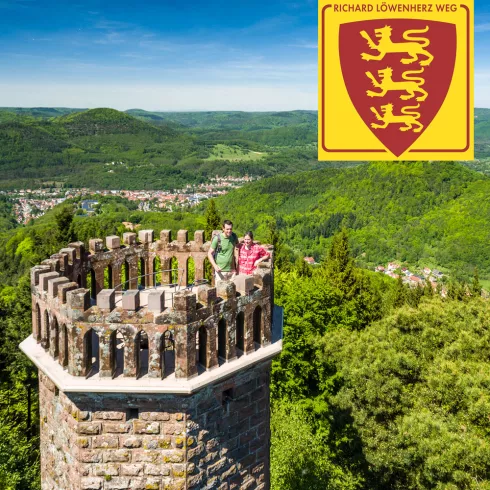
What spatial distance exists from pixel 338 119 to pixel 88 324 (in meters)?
8.99

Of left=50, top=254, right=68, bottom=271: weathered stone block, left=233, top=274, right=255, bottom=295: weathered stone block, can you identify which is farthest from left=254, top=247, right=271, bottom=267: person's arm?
left=50, top=254, right=68, bottom=271: weathered stone block

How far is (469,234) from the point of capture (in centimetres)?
9762

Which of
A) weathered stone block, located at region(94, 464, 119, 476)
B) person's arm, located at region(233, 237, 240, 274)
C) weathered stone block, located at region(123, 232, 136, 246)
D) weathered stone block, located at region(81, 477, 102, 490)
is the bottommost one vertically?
weathered stone block, located at region(81, 477, 102, 490)

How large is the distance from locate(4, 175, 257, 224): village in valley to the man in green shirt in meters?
108

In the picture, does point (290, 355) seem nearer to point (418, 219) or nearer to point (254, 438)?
point (254, 438)

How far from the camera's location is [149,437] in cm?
619

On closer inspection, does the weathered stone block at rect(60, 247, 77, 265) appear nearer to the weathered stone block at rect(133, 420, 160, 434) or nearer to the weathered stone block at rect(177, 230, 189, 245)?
the weathered stone block at rect(177, 230, 189, 245)

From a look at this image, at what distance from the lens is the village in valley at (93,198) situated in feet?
421

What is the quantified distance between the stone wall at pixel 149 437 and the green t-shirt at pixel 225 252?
2.33 m

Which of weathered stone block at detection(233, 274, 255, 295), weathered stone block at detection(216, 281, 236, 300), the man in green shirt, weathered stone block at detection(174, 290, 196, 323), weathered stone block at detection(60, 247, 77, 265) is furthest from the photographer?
the man in green shirt

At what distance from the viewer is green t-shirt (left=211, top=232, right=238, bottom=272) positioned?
8547 mm

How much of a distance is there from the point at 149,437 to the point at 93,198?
474 feet

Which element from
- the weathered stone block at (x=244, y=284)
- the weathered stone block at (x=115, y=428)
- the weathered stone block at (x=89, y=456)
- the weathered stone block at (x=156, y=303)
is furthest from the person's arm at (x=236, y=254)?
the weathered stone block at (x=89, y=456)

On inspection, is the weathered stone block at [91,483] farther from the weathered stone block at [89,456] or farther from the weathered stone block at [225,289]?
the weathered stone block at [225,289]
